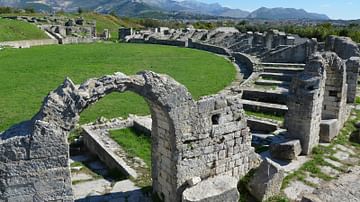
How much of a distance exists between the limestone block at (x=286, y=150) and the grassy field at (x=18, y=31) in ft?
124

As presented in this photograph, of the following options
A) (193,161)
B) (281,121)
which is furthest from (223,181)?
(281,121)

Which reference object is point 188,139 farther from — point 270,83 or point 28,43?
point 28,43

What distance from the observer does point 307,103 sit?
12.3 meters

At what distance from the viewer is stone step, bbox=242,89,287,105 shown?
18.7 m

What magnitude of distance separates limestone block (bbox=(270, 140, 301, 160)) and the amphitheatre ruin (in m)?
0.03

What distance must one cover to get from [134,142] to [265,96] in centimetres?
909

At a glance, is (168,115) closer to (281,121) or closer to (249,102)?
(281,121)

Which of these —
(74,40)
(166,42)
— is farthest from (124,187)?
(74,40)

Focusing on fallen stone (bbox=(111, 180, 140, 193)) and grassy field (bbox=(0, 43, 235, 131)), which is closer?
fallen stone (bbox=(111, 180, 140, 193))

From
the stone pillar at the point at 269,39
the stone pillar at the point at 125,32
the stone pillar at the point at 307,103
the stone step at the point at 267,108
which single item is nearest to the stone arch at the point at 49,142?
the stone pillar at the point at 307,103

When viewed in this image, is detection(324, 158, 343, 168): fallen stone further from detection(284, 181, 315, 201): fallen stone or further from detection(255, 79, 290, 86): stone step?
detection(255, 79, 290, 86): stone step

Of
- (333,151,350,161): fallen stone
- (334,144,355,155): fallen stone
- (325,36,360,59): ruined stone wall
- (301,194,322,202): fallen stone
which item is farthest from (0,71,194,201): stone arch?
(325,36,360,59): ruined stone wall

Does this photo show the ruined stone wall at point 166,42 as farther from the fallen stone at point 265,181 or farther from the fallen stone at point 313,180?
the fallen stone at point 265,181

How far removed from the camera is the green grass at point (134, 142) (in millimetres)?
11680
